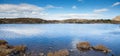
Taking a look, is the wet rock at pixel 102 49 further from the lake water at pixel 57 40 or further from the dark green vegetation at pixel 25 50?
the lake water at pixel 57 40

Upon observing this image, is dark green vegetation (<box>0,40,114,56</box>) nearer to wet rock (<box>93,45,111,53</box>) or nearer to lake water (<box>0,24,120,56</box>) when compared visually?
wet rock (<box>93,45,111,53</box>)

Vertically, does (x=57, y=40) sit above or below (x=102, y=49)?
below

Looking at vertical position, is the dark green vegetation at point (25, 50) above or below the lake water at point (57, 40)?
above

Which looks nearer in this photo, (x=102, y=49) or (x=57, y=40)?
(x=102, y=49)

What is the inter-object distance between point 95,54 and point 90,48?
6.87 m

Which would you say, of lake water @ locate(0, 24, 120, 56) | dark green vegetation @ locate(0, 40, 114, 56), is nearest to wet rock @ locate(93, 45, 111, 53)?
dark green vegetation @ locate(0, 40, 114, 56)

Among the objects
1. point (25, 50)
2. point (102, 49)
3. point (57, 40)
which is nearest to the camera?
point (25, 50)

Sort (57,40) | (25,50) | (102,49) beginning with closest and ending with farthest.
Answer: (25,50) < (102,49) < (57,40)

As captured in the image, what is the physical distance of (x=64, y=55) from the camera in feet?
116

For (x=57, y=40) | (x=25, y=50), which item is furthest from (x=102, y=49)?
(x=57, y=40)

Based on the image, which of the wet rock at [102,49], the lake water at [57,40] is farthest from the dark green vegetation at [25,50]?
the lake water at [57,40]

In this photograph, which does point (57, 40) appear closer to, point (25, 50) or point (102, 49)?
point (25, 50)

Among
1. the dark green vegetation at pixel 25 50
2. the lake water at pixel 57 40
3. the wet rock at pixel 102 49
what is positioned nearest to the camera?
the dark green vegetation at pixel 25 50

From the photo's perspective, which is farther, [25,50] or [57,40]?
[57,40]
